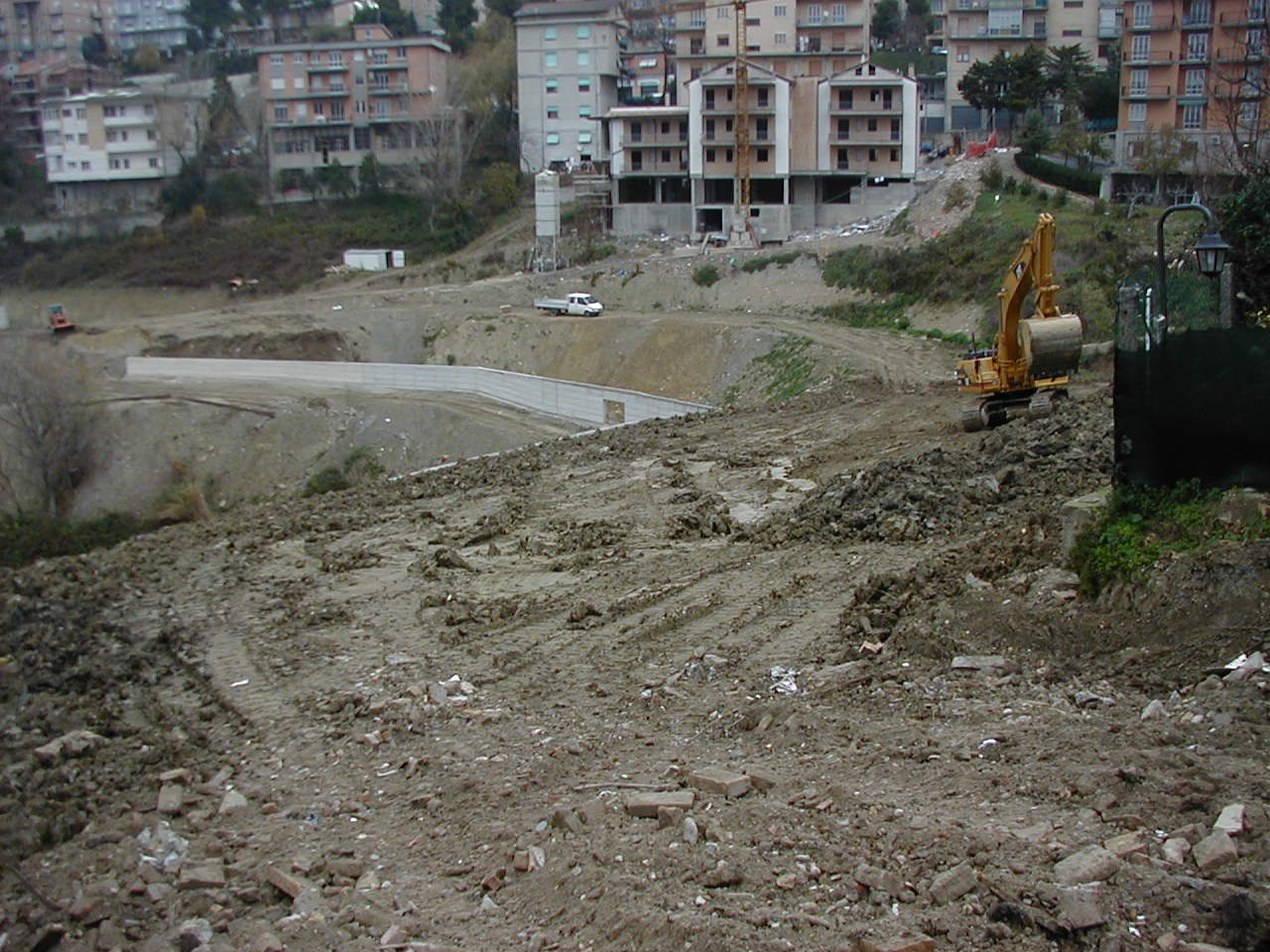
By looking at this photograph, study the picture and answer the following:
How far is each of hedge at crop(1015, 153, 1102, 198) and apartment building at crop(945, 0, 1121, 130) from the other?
1797 centimetres

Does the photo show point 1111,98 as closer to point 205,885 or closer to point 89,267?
point 89,267

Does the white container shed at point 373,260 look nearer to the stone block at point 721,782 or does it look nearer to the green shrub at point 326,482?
the green shrub at point 326,482

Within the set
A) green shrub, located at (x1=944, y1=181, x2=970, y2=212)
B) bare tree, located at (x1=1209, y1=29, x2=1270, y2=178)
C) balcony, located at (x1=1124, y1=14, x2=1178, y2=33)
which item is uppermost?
balcony, located at (x1=1124, y1=14, x2=1178, y2=33)

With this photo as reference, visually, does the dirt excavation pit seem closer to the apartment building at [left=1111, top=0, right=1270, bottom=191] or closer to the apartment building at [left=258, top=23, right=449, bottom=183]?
the apartment building at [left=1111, top=0, right=1270, bottom=191]

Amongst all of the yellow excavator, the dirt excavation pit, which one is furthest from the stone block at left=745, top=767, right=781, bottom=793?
the yellow excavator

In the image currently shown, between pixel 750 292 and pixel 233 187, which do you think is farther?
pixel 233 187

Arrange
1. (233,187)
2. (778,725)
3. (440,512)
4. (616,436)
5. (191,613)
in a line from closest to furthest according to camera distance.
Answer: (778,725)
(191,613)
(440,512)
(616,436)
(233,187)

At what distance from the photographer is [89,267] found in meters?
61.7

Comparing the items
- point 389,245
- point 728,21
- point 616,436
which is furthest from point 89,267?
point 616,436

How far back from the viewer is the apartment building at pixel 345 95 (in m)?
69.1

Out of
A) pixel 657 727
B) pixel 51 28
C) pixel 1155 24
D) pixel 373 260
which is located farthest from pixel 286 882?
pixel 51 28

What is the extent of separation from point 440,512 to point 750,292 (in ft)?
83.6

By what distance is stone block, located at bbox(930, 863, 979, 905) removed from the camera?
672cm

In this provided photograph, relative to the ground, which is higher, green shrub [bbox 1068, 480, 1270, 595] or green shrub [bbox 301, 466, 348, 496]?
green shrub [bbox 1068, 480, 1270, 595]
